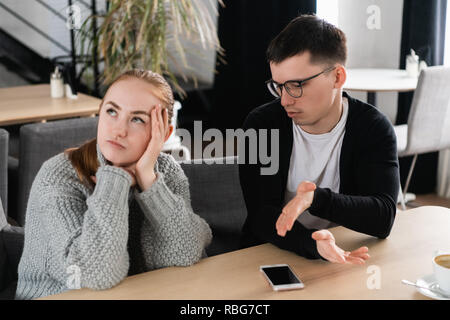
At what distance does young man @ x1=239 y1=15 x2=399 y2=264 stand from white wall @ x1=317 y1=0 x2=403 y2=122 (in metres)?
2.55

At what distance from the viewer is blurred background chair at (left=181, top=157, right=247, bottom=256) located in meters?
1.88

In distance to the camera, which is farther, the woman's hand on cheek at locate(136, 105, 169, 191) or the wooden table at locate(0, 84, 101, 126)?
the wooden table at locate(0, 84, 101, 126)

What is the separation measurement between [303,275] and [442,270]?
0.92ft

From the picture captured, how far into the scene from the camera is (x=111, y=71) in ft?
12.1

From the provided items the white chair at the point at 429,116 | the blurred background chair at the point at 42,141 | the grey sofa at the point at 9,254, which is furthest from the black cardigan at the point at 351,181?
the white chair at the point at 429,116

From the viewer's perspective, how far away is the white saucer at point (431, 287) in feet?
3.67


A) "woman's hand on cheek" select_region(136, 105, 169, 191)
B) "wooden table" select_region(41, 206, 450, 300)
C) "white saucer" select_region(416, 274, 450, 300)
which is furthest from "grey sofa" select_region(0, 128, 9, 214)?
"white saucer" select_region(416, 274, 450, 300)

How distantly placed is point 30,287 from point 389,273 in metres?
0.82

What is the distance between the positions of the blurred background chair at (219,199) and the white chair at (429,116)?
1689 millimetres

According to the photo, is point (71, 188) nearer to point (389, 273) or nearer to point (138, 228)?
point (138, 228)

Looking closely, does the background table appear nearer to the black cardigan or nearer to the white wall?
the white wall

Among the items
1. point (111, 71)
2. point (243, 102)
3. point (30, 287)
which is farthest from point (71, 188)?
point (243, 102)

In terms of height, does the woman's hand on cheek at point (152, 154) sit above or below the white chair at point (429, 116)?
above

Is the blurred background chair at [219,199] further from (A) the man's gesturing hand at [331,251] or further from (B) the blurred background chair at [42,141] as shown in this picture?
(B) the blurred background chair at [42,141]
